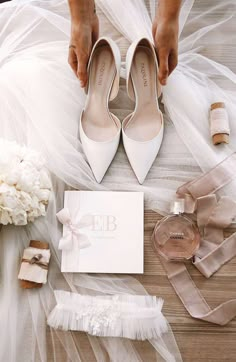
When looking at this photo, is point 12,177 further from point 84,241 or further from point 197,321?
point 197,321

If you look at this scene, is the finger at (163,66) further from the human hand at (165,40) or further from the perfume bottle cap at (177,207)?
the perfume bottle cap at (177,207)

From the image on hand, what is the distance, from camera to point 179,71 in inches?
40.1

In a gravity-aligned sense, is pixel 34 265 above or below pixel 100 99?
below

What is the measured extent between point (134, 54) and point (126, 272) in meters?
0.51

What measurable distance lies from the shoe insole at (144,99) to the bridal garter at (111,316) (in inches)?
14.2

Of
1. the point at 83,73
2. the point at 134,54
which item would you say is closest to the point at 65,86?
the point at 83,73

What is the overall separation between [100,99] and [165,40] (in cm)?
20

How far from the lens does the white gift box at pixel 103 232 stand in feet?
2.89

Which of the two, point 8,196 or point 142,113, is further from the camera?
point 142,113

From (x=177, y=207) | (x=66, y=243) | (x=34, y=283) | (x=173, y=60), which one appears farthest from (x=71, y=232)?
(x=173, y=60)

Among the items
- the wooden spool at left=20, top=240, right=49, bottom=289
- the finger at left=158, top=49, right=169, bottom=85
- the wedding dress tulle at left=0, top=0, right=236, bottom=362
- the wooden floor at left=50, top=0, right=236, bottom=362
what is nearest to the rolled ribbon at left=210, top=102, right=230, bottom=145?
the wedding dress tulle at left=0, top=0, right=236, bottom=362

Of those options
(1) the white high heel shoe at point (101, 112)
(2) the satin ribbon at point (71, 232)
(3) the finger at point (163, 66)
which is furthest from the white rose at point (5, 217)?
(3) the finger at point (163, 66)

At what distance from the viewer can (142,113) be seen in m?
0.98

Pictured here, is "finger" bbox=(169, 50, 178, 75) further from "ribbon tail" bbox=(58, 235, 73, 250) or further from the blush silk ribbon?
"ribbon tail" bbox=(58, 235, 73, 250)
